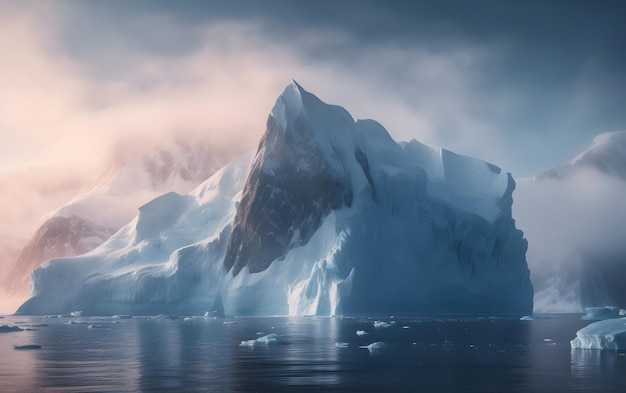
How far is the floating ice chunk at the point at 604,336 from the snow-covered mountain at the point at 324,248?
3127 cm

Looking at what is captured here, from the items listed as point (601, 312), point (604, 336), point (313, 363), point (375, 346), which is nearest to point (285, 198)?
point (601, 312)

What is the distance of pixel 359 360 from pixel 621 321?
40.7 feet

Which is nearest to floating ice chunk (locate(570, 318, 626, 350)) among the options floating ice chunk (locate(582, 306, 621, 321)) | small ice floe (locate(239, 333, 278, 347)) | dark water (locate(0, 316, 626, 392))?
dark water (locate(0, 316, 626, 392))

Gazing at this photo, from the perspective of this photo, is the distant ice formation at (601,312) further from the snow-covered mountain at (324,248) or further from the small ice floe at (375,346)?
the small ice floe at (375,346)

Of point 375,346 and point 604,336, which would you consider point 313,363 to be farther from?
point 604,336

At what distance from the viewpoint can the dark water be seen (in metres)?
24.6

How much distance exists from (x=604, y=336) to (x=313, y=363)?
13.1m

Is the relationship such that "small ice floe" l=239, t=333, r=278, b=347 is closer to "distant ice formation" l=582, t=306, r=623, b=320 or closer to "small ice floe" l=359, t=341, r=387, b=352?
"small ice floe" l=359, t=341, r=387, b=352

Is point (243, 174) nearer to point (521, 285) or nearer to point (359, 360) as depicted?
point (521, 285)

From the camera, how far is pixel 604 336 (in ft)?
114

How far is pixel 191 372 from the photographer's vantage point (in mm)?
28312

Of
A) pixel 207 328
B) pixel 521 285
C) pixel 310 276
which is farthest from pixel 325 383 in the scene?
pixel 521 285

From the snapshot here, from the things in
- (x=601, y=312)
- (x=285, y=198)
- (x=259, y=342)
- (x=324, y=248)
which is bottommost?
(x=601, y=312)

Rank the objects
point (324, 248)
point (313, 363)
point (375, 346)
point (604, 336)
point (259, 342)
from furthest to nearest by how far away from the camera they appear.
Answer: point (324, 248) → point (259, 342) → point (375, 346) → point (604, 336) → point (313, 363)
